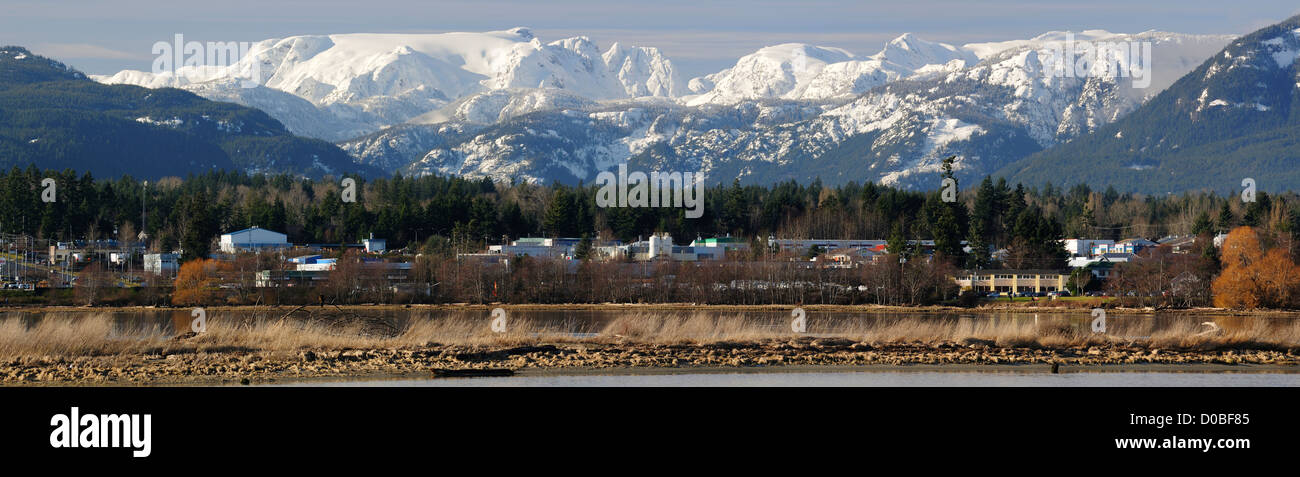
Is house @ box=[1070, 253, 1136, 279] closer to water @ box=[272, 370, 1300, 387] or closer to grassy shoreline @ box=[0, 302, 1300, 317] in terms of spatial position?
grassy shoreline @ box=[0, 302, 1300, 317]

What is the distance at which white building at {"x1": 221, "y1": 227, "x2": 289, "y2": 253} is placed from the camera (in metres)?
122

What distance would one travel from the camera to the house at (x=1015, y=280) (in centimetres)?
9925

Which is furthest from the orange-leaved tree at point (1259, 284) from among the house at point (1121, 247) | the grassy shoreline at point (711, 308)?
the house at point (1121, 247)

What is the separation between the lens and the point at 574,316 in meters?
73.6

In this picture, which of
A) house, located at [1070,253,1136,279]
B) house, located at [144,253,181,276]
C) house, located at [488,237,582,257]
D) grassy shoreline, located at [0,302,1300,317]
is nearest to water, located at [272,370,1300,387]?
grassy shoreline, located at [0,302,1300,317]

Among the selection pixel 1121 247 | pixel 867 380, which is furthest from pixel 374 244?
pixel 867 380

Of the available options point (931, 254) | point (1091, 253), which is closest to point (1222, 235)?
point (1091, 253)

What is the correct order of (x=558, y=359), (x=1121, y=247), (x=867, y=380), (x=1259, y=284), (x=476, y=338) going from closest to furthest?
(x=867, y=380) → (x=558, y=359) → (x=476, y=338) → (x=1259, y=284) → (x=1121, y=247)

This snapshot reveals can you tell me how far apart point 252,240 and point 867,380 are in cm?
10588

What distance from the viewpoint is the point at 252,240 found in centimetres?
12612

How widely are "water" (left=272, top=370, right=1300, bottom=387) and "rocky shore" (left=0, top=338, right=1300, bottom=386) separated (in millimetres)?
1780

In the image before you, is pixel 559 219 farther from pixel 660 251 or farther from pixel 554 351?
pixel 554 351

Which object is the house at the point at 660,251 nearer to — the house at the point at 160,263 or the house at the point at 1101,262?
the house at the point at 1101,262
